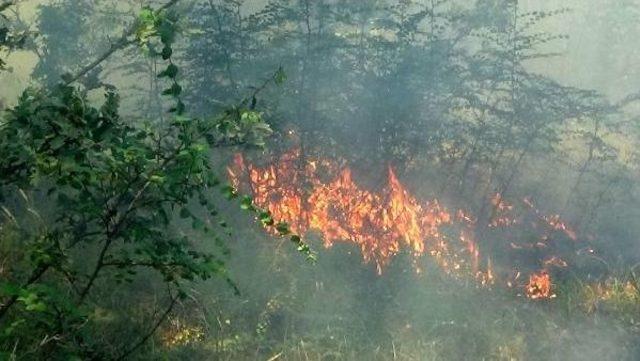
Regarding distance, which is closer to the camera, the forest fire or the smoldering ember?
the smoldering ember

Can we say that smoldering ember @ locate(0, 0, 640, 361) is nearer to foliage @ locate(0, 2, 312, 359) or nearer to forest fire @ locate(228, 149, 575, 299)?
forest fire @ locate(228, 149, 575, 299)

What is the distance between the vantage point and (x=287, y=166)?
9.41m

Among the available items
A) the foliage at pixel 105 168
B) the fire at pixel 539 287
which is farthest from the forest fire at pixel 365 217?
the foliage at pixel 105 168

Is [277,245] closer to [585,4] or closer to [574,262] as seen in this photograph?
[574,262]

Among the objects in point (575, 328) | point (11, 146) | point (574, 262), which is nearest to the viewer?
point (11, 146)

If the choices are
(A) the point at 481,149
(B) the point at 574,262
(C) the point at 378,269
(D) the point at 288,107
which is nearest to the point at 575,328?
(B) the point at 574,262

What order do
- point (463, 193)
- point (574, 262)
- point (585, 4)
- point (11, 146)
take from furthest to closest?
point (585, 4) < point (463, 193) < point (574, 262) < point (11, 146)

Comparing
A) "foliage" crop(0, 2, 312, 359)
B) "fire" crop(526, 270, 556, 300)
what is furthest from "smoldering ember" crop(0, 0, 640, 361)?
"foliage" crop(0, 2, 312, 359)

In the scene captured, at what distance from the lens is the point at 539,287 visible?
888 centimetres

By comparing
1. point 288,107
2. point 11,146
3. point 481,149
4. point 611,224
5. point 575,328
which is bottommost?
point 611,224

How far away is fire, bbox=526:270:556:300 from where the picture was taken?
8.76 metres

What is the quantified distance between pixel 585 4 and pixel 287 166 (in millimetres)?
27787

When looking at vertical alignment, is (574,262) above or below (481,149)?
below

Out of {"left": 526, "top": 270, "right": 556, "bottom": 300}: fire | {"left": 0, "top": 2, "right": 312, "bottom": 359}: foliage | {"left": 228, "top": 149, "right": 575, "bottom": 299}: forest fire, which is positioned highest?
{"left": 0, "top": 2, "right": 312, "bottom": 359}: foliage
